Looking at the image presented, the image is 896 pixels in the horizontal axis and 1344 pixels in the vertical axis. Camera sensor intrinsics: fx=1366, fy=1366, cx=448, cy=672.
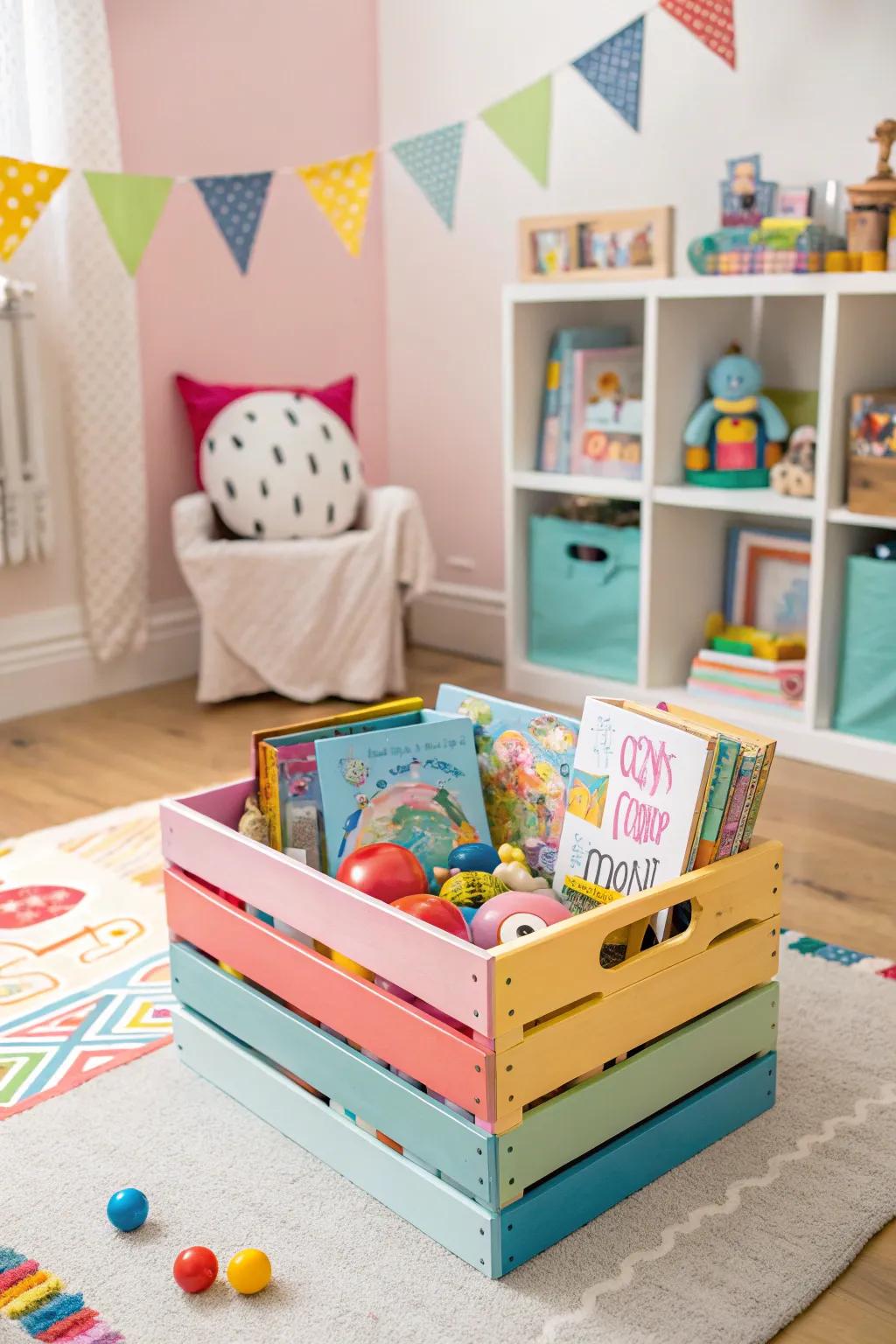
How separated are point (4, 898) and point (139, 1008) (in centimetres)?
47

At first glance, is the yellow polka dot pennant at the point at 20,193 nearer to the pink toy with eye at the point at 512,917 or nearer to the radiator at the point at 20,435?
the radiator at the point at 20,435

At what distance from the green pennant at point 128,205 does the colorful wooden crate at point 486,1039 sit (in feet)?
5.37

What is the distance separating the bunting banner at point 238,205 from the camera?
2910 mm

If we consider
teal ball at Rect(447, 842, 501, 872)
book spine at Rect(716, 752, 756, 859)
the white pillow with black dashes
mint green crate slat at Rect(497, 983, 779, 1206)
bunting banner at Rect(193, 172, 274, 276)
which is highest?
bunting banner at Rect(193, 172, 274, 276)

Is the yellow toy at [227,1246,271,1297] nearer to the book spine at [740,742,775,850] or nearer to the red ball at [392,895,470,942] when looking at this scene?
the red ball at [392,895,470,942]

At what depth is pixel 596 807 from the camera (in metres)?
1.56

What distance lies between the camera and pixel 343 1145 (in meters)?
1.46

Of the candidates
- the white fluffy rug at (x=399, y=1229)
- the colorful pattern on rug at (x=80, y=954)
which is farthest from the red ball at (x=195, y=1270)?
the colorful pattern on rug at (x=80, y=954)

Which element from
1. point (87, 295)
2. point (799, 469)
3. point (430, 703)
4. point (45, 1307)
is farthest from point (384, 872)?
point (87, 295)

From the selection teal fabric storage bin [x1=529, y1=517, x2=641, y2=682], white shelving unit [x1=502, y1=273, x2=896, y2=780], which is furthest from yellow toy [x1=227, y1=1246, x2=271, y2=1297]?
teal fabric storage bin [x1=529, y1=517, x2=641, y2=682]

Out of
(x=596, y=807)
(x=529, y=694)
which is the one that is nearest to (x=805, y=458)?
(x=529, y=694)

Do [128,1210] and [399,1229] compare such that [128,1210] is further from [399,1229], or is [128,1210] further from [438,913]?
[438,913]

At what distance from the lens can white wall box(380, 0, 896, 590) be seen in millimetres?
2807

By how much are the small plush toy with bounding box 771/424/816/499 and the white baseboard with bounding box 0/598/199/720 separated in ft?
5.07
